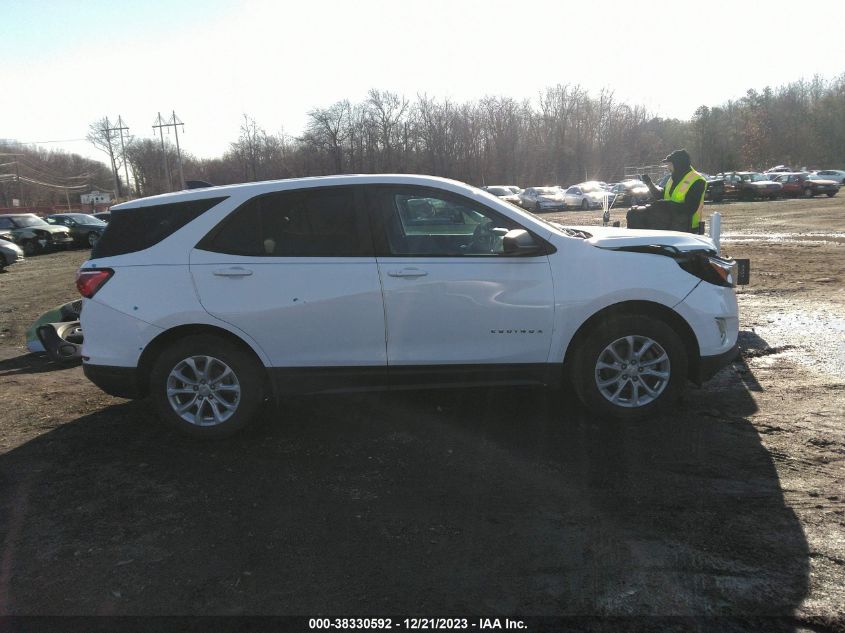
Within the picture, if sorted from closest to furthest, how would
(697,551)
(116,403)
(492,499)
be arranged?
(697,551) < (492,499) < (116,403)

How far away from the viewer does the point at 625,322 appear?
15.5 feet

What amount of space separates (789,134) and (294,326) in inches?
3454

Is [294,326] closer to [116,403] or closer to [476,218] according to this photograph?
[476,218]

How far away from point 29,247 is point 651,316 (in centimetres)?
2964

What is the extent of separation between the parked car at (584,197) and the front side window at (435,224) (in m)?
39.8

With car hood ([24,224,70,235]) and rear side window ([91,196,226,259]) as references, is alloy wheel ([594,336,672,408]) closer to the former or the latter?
rear side window ([91,196,226,259])

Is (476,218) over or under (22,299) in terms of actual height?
over

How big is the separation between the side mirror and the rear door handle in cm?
184

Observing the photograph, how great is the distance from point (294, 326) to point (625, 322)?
2.39 m

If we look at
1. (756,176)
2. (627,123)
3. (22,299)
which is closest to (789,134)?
(627,123)

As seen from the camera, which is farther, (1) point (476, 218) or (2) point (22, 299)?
(2) point (22, 299)

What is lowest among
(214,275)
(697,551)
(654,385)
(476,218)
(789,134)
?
(697,551)

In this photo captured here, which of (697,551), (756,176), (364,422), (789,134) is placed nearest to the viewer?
(697,551)

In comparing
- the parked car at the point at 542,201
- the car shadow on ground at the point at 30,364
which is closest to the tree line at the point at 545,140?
the parked car at the point at 542,201
